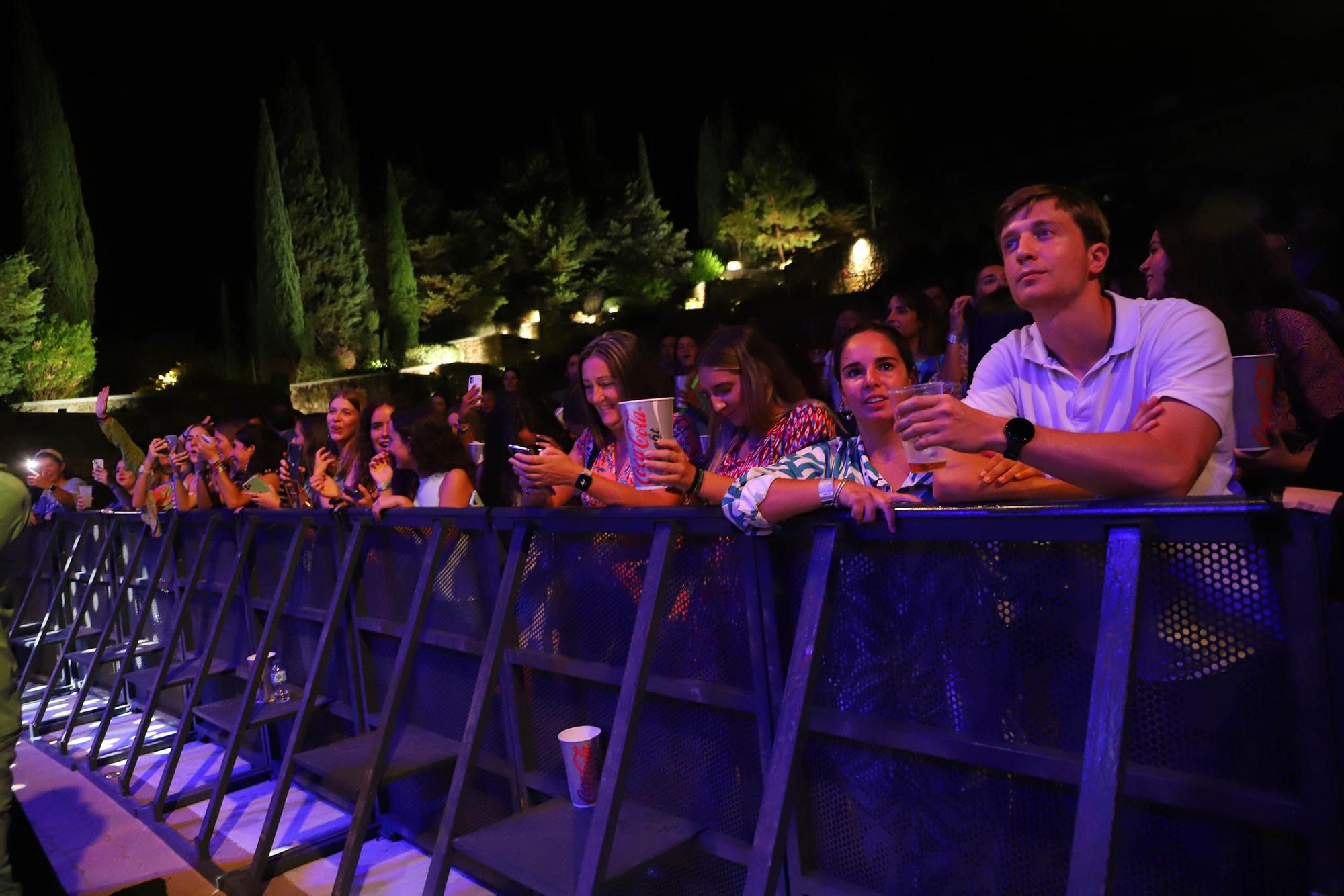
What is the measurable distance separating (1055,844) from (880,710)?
46 centimetres

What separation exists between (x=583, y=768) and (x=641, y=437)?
1.06 m

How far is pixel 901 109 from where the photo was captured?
3262cm

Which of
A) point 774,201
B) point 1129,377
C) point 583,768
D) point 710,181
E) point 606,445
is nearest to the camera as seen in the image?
point 1129,377

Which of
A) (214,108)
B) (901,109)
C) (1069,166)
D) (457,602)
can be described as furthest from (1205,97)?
(214,108)

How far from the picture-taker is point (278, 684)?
5.05 meters

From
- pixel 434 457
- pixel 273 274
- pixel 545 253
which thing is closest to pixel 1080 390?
pixel 434 457

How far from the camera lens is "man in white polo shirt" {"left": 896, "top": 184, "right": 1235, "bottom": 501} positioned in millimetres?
1651

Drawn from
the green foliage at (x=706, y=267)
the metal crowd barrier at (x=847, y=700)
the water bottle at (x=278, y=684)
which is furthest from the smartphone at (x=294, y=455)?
the green foliage at (x=706, y=267)

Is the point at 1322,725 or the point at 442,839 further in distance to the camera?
the point at 442,839

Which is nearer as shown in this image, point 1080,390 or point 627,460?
point 1080,390

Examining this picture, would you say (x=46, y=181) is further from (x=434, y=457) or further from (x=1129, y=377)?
(x=1129, y=377)

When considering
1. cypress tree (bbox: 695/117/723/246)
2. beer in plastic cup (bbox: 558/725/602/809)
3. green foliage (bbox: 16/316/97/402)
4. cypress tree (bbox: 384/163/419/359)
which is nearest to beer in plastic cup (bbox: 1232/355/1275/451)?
beer in plastic cup (bbox: 558/725/602/809)

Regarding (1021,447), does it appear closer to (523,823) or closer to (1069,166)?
(523,823)

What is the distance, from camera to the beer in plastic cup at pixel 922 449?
1654 mm
